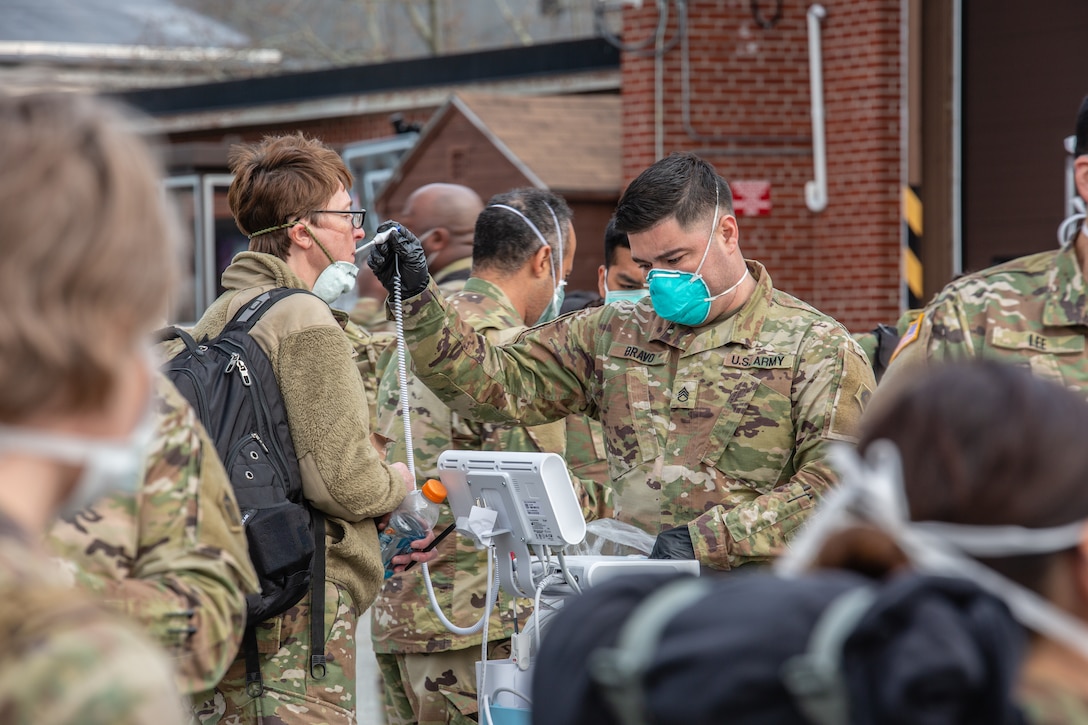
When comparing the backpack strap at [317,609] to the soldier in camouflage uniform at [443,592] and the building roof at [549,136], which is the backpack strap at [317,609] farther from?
the building roof at [549,136]

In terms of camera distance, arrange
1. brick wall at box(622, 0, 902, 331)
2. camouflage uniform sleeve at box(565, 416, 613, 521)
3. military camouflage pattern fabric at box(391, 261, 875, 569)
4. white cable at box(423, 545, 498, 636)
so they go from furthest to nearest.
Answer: brick wall at box(622, 0, 902, 331) < camouflage uniform sleeve at box(565, 416, 613, 521) < white cable at box(423, 545, 498, 636) < military camouflage pattern fabric at box(391, 261, 875, 569)

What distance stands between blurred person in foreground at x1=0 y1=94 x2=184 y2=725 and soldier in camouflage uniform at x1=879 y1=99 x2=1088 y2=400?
6.61 feet

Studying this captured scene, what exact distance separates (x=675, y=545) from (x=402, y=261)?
1031 millimetres

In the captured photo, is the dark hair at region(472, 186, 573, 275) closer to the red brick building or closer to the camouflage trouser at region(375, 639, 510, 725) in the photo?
the camouflage trouser at region(375, 639, 510, 725)

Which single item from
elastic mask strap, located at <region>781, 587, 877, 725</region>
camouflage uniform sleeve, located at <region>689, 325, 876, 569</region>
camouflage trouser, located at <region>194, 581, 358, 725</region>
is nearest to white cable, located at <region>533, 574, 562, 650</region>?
camouflage uniform sleeve, located at <region>689, 325, 876, 569</region>

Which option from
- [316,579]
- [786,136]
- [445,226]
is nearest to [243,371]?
[316,579]

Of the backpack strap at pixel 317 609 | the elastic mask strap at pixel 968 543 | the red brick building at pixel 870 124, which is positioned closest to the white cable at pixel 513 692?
the backpack strap at pixel 317 609

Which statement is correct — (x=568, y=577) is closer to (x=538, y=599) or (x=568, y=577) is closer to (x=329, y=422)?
(x=538, y=599)

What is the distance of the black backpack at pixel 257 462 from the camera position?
121 inches

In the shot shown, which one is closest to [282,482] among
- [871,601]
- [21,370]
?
[21,370]

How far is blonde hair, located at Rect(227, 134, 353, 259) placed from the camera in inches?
142

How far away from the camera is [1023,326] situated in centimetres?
308

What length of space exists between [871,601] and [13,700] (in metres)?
0.80

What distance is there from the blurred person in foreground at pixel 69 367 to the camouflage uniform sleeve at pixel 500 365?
2.23 m
